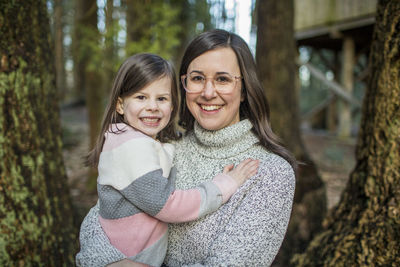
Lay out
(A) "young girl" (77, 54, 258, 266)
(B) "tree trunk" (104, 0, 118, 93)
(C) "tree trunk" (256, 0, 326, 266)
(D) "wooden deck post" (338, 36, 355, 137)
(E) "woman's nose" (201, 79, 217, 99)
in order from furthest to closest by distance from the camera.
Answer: (D) "wooden deck post" (338, 36, 355, 137) → (C) "tree trunk" (256, 0, 326, 266) → (B) "tree trunk" (104, 0, 118, 93) → (E) "woman's nose" (201, 79, 217, 99) → (A) "young girl" (77, 54, 258, 266)

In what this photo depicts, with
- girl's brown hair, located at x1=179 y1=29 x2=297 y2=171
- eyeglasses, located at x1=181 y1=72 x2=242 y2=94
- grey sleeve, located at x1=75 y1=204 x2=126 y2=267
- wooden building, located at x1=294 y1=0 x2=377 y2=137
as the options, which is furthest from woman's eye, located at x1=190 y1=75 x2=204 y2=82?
wooden building, located at x1=294 y1=0 x2=377 y2=137

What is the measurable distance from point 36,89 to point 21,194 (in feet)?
2.56

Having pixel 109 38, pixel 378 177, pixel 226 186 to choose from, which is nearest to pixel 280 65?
pixel 109 38

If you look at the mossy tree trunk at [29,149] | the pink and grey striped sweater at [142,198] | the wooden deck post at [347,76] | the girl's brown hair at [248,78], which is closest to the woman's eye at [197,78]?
the girl's brown hair at [248,78]

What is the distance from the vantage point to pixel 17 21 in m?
2.40

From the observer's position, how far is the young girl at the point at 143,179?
1.76 metres

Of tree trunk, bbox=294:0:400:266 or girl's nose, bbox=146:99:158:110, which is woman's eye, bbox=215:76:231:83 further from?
tree trunk, bbox=294:0:400:266

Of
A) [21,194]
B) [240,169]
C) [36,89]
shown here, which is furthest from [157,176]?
[36,89]

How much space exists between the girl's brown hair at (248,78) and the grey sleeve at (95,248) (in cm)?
106

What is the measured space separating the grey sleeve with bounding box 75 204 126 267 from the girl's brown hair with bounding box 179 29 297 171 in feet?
3.49

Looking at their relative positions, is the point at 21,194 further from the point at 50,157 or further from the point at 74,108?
the point at 74,108

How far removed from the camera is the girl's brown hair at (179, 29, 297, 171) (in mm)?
1978

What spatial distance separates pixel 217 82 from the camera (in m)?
1.99

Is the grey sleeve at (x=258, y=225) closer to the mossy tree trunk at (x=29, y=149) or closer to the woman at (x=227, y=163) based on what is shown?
the woman at (x=227, y=163)
